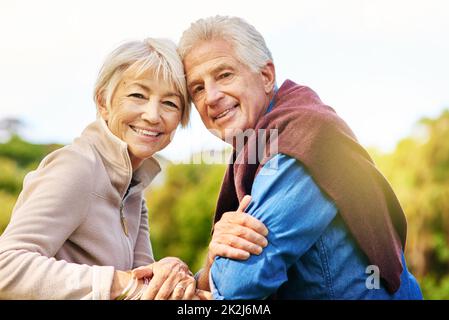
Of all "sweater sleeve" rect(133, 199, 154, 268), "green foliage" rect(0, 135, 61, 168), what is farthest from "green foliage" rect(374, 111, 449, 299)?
"green foliage" rect(0, 135, 61, 168)

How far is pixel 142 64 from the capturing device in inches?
83.5

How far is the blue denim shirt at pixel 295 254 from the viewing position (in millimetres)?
1631

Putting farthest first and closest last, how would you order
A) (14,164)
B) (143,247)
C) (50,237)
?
(14,164), (143,247), (50,237)

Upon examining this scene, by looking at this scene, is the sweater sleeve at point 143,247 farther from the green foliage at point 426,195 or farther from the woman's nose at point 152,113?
the green foliage at point 426,195

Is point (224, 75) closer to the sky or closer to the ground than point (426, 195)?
closer to the sky

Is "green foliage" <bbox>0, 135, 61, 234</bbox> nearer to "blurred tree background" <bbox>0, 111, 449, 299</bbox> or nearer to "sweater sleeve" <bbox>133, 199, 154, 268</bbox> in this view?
"blurred tree background" <bbox>0, 111, 449, 299</bbox>

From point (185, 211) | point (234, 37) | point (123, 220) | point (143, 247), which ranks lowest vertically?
point (185, 211)

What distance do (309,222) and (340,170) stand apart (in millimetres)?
199

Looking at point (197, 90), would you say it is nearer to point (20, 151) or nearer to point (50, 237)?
point (50, 237)

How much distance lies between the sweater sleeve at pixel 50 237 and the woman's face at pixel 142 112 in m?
0.26

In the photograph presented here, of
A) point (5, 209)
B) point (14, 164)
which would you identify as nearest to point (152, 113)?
point (5, 209)

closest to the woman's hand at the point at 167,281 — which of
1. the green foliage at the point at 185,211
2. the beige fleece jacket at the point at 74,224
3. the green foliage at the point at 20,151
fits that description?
the beige fleece jacket at the point at 74,224

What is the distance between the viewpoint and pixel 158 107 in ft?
7.16

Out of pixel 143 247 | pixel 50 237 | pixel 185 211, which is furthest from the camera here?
pixel 185 211
